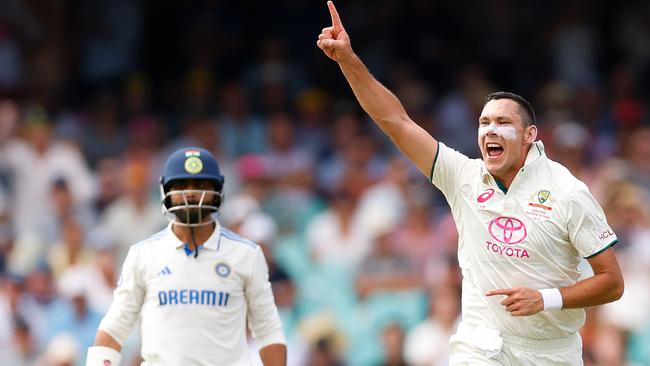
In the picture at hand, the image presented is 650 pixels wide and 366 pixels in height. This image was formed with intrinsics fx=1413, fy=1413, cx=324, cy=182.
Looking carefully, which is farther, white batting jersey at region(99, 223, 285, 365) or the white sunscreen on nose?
white batting jersey at region(99, 223, 285, 365)

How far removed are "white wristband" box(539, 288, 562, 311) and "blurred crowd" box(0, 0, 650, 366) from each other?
428 cm

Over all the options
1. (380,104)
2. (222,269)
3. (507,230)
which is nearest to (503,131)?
(507,230)

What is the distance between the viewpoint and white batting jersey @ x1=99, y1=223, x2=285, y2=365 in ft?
25.8

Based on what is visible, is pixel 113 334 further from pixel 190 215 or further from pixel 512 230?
pixel 512 230

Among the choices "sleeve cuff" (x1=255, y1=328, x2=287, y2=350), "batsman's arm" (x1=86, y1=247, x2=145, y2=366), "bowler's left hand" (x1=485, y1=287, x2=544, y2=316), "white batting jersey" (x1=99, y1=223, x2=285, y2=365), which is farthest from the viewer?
"sleeve cuff" (x1=255, y1=328, x2=287, y2=350)

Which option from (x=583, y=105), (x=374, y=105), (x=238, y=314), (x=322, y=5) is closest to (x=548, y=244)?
(x=374, y=105)

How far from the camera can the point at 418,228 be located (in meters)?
13.5

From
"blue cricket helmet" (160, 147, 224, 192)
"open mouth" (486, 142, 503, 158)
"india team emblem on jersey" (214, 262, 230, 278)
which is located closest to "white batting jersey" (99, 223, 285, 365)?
"india team emblem on jersey" (214, 262, 230, 278)

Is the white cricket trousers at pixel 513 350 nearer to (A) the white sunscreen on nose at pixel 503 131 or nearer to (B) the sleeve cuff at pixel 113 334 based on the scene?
(A) the white sunscreen on nose at pixel 503 131

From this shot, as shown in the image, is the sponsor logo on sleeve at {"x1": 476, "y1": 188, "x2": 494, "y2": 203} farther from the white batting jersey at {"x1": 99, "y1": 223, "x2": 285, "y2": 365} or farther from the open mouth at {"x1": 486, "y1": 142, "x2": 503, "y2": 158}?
the white batting jersey at {"x1": 99, "y1": 223, "x2": 285, "y2": 365}

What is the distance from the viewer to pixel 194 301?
7910 millimetres

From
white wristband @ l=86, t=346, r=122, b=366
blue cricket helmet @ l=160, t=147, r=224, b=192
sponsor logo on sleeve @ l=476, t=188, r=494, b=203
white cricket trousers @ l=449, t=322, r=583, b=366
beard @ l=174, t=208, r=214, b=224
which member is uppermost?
blue cricket helmet @ l=160, t=147, r=224, b=192

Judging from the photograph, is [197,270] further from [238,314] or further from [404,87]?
[404,87]

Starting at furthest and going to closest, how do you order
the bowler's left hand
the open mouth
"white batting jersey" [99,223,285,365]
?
1. "white batting jersey" [99,223,285,365]
2. the open mouth
3. the bowler's left hand
